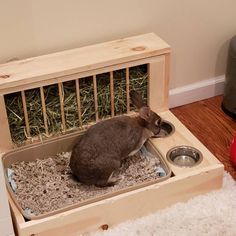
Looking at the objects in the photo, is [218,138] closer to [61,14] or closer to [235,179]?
[235,179]

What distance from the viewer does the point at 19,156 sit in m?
2.18

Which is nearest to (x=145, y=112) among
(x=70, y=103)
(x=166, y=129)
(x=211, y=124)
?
(x=166, y=129)

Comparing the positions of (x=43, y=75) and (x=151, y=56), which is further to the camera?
(x=151, y=56)

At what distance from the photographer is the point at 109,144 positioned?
2064 millimetres

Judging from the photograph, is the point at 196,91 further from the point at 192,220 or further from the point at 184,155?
the point at 192,220

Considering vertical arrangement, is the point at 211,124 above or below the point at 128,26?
below

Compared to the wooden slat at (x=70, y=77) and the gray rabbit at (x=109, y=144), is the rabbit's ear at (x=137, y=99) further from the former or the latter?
the wooden slat at (x=70, y=77)

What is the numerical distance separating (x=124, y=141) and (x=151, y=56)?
377 millimetres

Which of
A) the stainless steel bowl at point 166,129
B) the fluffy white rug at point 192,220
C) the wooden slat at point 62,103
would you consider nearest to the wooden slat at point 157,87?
the stainless steel bowl at point 166,129

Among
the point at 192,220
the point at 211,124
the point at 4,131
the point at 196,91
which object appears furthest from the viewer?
the point at 196,91

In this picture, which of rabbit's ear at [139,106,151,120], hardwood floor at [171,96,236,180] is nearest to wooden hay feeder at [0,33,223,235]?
rabbit's ear at [139,106,151,120]

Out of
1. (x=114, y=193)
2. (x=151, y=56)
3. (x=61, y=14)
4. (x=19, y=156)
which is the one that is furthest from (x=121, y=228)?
(x=61, y=14)

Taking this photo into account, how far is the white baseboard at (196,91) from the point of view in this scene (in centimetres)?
267

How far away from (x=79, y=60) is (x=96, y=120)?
28cm
